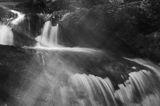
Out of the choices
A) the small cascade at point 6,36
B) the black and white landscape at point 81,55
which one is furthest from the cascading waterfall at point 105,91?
the small cascade at point 6,36

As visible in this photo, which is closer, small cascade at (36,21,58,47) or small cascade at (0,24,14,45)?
small cascade at (0,24,14,45)

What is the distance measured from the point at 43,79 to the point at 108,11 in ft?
23.7

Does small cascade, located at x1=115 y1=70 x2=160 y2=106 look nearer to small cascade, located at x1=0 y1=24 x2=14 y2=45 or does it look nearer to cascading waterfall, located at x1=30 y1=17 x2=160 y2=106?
cascading waterfall, located at x1=30 y1=17 x2=160 y2=106

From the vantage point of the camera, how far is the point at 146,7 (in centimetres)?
1286

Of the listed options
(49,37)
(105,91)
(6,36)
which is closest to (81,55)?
(105,91)

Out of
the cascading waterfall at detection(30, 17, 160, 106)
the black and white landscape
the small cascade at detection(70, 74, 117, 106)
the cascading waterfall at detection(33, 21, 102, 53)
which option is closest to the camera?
the black and white landscape

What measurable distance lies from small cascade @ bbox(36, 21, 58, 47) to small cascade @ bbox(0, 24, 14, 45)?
162 cm

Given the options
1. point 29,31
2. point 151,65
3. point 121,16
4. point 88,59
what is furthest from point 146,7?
point 29,31

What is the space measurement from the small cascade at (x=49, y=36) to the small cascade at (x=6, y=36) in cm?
162

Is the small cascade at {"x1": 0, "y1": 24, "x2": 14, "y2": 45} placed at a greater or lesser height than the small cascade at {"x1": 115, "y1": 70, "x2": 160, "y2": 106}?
greater

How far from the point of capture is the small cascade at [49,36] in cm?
1265

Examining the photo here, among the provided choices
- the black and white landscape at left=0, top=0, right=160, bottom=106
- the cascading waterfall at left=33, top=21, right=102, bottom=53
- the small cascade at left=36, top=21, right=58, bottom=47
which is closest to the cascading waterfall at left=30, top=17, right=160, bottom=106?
the black and white landscape at left=0, top=0, right=160, bottom=106

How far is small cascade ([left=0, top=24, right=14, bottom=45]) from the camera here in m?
11.5

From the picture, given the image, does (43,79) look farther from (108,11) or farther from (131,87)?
(108,11)
